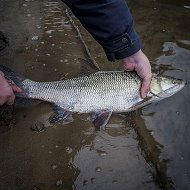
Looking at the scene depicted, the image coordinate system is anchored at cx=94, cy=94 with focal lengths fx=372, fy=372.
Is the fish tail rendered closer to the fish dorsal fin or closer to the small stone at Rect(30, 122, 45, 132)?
the small stone at Rect(30, 122, 45, 132)

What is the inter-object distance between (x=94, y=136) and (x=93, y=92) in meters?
0.53

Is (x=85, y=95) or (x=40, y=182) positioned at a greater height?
(x=85, y=95)

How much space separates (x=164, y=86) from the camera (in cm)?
438

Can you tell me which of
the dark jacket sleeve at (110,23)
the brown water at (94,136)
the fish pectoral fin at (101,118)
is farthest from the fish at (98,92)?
the dark jacket sleeve at (110,23)

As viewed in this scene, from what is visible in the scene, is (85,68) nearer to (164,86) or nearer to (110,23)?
(164,86)

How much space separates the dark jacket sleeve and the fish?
0.81 m

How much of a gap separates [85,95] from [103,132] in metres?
0.49

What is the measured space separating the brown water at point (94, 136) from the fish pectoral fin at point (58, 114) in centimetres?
6

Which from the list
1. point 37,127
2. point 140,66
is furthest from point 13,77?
point 140,66

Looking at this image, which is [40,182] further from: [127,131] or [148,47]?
[148,47]

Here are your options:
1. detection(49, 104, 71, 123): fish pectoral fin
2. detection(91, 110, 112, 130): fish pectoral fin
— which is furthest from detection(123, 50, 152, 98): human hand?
detection(49, 104, 71, 123): fish pectoral fin

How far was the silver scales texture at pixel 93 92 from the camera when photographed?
4.33m

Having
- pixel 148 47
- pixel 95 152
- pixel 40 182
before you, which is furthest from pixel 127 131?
pixel 148 47

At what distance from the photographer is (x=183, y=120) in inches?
171
